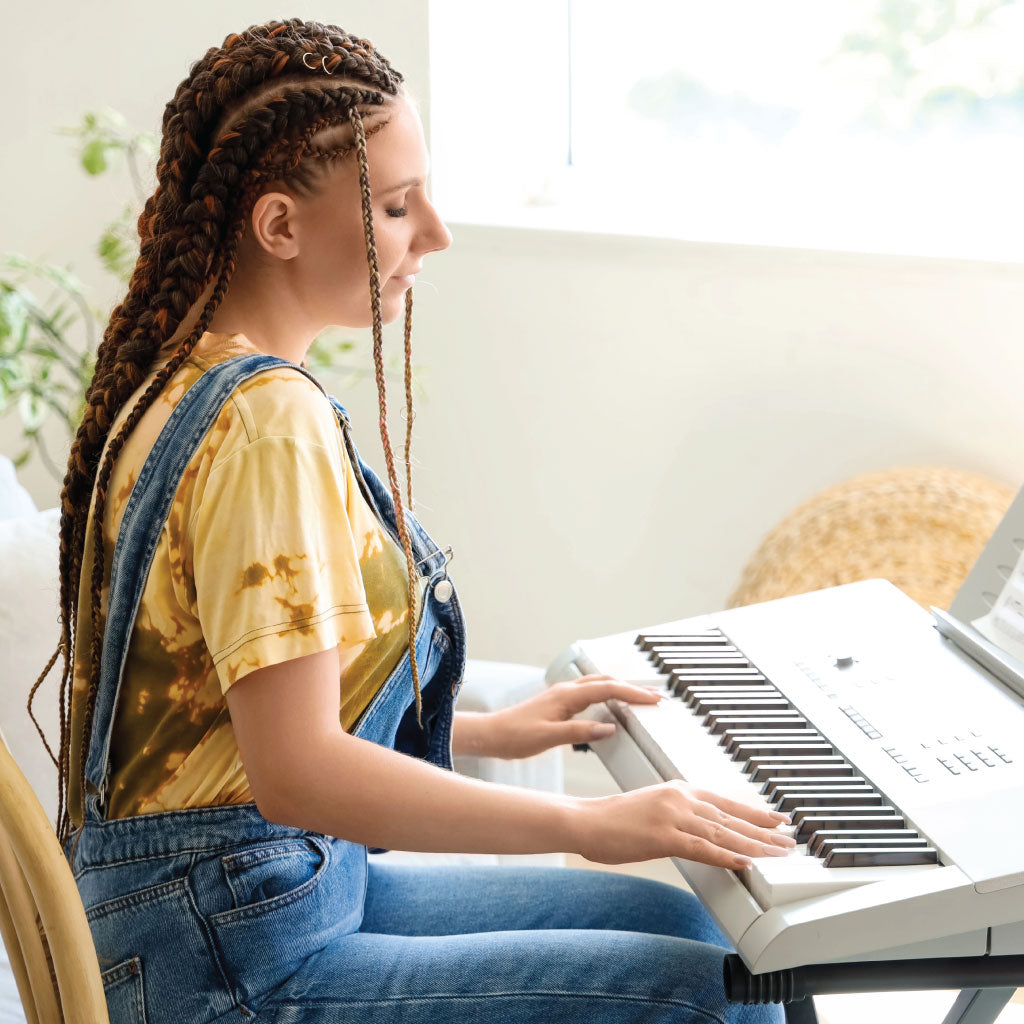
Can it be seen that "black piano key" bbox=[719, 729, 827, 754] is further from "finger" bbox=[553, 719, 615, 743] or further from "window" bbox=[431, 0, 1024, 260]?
"window" bbox=[431, 0, 1024, 260]

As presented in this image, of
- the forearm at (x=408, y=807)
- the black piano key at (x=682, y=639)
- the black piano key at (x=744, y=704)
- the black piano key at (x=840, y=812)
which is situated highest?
the forearm at (x=408, y=807)

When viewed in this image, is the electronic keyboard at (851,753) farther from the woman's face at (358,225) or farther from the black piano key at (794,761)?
the woman's face at (358,225)

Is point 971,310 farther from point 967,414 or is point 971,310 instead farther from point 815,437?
point 815,437

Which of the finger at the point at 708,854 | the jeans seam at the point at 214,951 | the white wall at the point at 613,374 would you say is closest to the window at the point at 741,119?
the white wall at the point at 613,374

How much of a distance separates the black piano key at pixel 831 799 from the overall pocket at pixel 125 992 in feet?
1.75

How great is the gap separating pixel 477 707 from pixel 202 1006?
0.73m

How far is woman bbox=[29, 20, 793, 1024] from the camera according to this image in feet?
3.22

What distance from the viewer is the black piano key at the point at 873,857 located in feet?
3.24

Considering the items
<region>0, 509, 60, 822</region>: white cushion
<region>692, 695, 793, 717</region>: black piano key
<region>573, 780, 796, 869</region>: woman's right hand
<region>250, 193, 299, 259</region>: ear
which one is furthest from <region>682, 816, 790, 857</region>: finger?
<region>0, 509, 60, 822</region>: white cushion

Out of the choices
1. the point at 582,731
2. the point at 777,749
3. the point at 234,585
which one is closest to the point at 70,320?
the point at 582,731

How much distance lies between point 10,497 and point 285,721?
926mm

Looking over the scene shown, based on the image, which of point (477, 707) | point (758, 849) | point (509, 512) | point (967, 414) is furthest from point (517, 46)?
point (758, 849)

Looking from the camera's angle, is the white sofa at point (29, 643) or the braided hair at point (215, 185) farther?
the white sofa at point (29, 643)

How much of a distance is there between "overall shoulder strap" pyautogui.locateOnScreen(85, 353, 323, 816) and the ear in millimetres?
99
